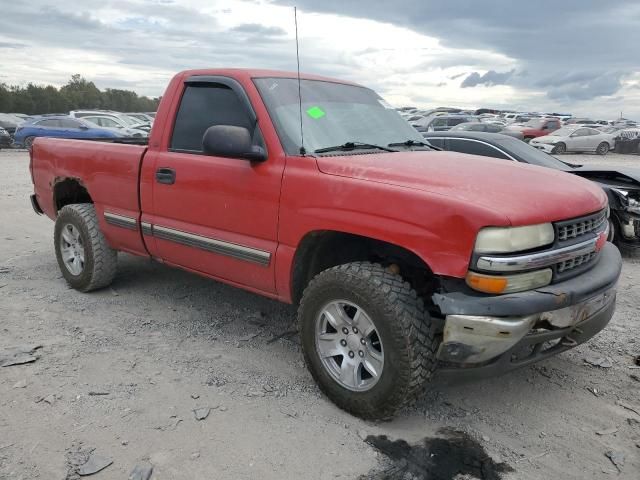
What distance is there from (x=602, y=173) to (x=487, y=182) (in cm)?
522

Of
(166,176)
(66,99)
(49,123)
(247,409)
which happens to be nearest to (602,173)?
(166,176)

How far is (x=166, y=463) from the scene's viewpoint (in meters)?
2.77

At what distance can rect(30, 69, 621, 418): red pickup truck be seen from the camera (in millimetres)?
2744

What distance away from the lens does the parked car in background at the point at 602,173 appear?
688 cm

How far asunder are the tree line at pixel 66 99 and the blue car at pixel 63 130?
2088 centimetres

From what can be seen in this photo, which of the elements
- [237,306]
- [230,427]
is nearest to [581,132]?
[237,306]

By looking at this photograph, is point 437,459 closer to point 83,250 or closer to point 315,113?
point 315,113

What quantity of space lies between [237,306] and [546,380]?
2.55m

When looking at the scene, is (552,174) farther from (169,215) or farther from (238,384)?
(169,215)

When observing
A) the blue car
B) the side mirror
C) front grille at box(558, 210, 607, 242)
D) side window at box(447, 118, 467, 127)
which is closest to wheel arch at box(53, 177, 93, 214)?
the side mirror

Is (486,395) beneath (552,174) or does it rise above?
beneath

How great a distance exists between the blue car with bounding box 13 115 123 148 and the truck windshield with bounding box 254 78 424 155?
16.8 metres

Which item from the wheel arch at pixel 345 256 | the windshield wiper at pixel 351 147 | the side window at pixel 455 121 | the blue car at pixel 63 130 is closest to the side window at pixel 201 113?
the windshield wiper at pixel 351 147

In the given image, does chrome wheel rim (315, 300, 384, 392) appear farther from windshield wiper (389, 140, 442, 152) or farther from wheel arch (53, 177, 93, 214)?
wheel arch (53, 177, 93, 214)
